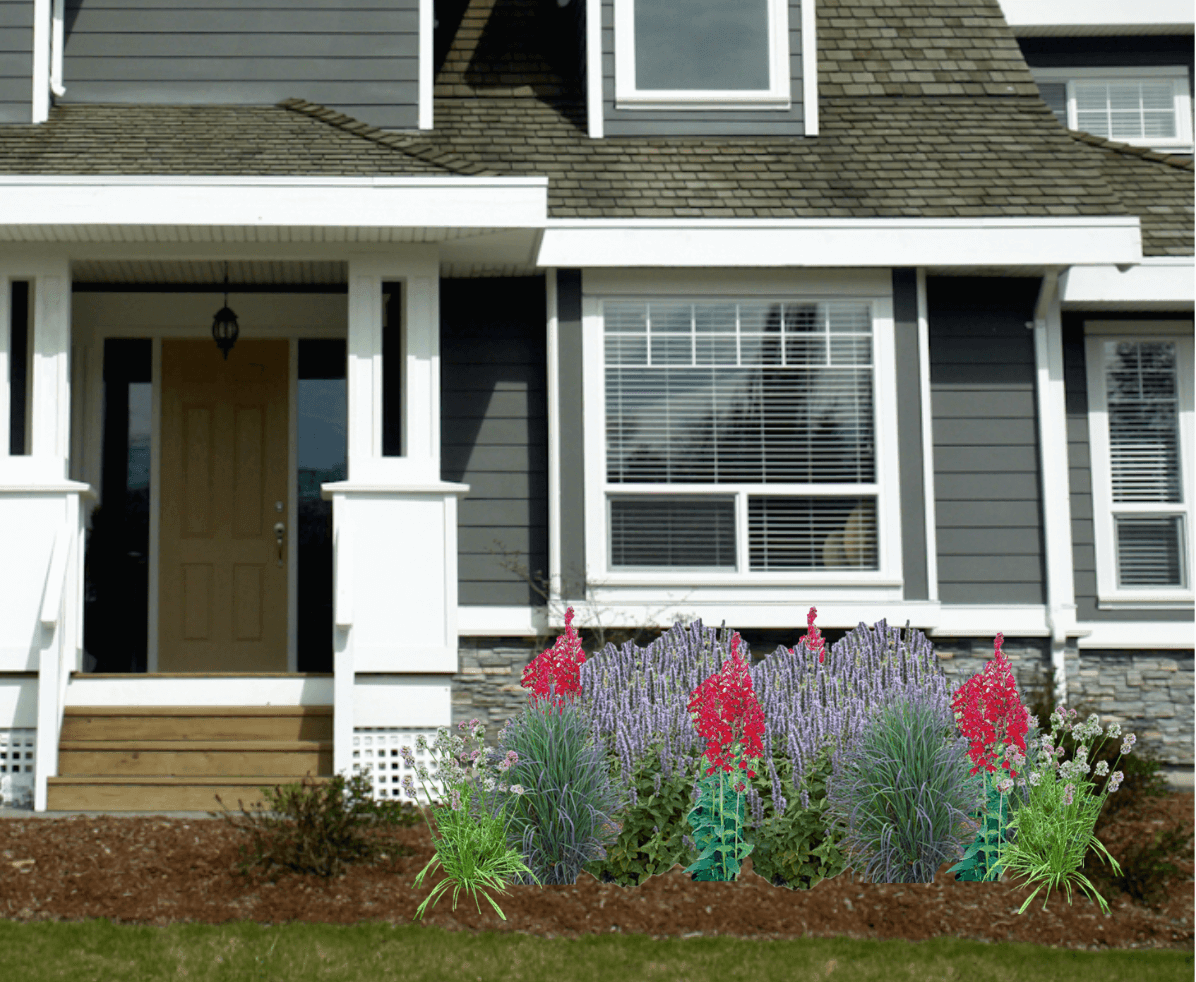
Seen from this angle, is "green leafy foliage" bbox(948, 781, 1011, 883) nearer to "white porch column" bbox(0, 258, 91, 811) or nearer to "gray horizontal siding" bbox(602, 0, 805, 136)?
"white porch column" bbox(0, 258, 91, 811)

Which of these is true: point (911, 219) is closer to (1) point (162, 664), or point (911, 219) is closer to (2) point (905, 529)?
(2) point (905, 529)

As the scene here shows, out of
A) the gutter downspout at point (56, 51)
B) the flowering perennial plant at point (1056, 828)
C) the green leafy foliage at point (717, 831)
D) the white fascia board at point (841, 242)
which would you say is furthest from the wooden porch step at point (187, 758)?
the gutter downspout at point (56, 51)

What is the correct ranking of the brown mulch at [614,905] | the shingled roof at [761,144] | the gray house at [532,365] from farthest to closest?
the shingled roof at [761,144], the gray house at [532,365], the brown mulch at [614,905]

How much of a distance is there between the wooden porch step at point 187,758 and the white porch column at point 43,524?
139 millimetres

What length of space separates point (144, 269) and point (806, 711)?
4.89 metres

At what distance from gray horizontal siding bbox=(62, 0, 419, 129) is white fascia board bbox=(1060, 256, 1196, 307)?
425cm

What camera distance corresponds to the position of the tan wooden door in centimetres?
782

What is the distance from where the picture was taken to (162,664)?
25.5 feet

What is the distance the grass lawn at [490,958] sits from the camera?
368cm

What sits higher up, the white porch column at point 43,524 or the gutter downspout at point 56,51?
the gutter downspout at point 56,51

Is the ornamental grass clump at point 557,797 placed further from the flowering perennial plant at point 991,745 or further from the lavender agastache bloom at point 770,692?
the flowering perennial plant at point 991,745

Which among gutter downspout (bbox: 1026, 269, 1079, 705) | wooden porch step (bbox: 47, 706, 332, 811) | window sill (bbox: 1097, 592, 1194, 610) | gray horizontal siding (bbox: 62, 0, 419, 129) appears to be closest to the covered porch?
wooden porch step (bbox: 47, 706, 332, 811)

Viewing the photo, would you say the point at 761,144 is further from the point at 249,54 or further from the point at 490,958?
the point at 490,958

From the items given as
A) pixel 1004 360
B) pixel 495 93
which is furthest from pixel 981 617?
pixel 495 93
